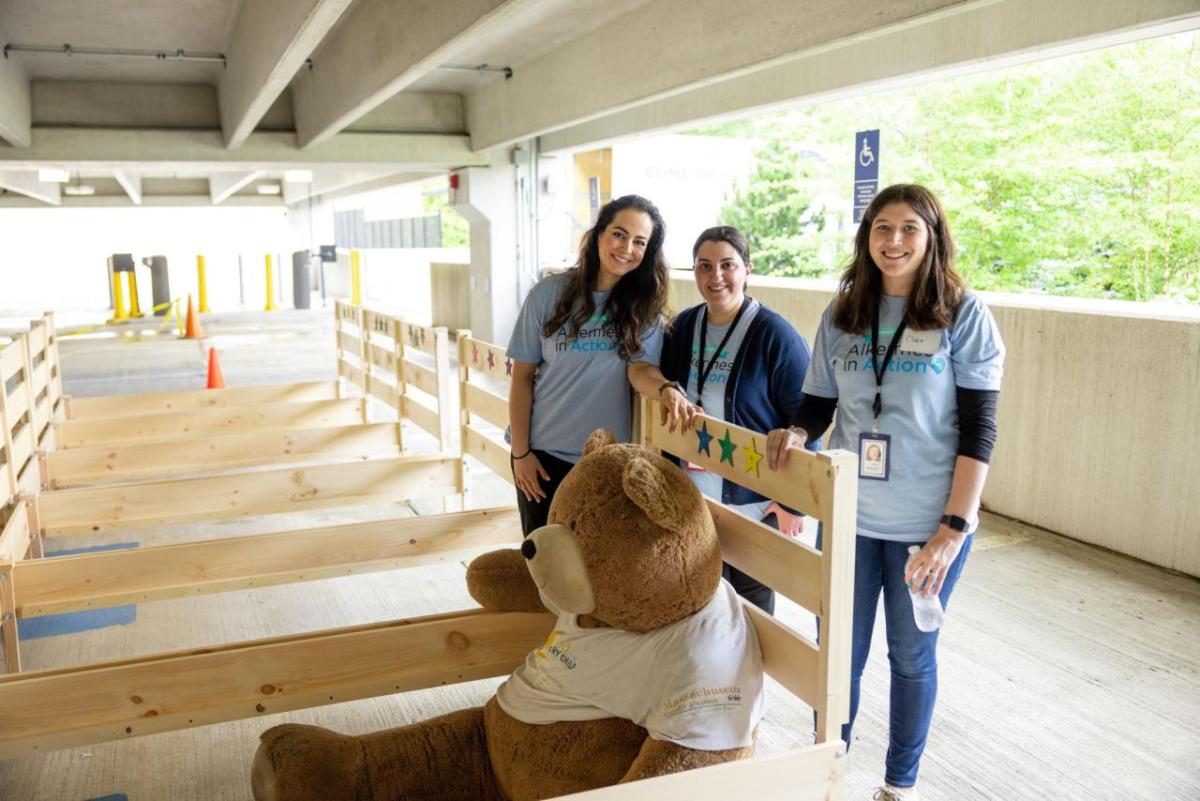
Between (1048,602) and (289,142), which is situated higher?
(289,142)

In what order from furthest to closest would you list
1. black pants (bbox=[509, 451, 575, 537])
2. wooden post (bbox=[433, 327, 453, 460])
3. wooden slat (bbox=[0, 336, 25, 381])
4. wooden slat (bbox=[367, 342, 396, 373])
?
wooden slat (bbox=[367, 342, 396, 373])
wooden post (bbox=[433, 327, 453, 460])
wooden slat (bbox=[0, 336, 25, 381])
black pants (bbox=[509, 451, 575, 537])

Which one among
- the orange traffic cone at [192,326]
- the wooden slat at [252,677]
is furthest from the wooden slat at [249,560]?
the orange traffic cone at [192,326]

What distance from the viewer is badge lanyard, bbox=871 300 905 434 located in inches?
96.2

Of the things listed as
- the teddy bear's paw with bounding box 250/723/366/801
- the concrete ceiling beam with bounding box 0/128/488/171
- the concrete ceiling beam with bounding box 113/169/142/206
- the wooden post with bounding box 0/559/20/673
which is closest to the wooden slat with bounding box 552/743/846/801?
the teddy bear's paw with bounding box 250/723/366/801

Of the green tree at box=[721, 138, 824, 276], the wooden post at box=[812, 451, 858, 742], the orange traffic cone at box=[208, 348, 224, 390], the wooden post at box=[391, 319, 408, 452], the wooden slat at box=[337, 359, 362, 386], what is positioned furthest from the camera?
the green tree at box=[721, 138, 824, 276]

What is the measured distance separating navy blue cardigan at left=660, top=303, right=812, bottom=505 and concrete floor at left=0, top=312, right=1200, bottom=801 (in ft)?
Answer: 3.71

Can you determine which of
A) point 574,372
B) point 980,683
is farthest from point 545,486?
point 980,683

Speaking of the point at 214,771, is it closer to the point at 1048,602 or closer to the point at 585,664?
the point at 585,664

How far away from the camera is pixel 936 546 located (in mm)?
2395

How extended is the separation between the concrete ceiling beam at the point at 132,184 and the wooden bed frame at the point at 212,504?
533 inches

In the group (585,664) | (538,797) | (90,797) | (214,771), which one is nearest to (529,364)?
(585,664)

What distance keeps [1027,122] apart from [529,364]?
48.3 feet

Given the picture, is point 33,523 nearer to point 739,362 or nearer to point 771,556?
point 739,362

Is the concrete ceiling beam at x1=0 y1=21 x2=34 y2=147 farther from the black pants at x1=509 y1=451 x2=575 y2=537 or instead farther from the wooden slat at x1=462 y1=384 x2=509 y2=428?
the black pants at x1=509 y1=451 x2=575 y2=537
